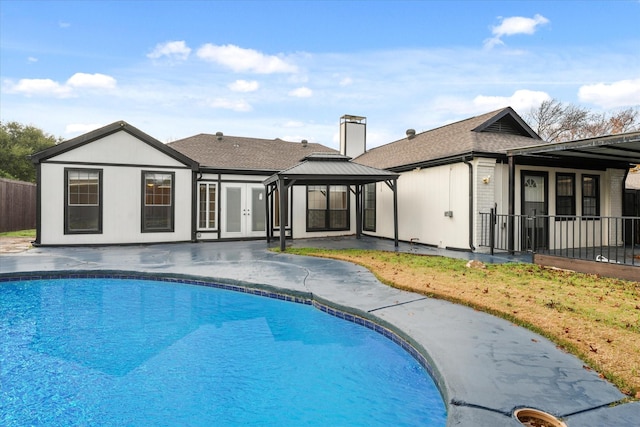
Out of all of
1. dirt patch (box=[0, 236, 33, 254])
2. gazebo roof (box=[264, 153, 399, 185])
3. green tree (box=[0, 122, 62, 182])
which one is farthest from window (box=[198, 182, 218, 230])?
green tree (box=[0, 122, 62, 182])

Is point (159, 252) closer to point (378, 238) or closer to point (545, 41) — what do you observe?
point (378, 238)

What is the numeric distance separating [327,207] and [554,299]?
10.1m

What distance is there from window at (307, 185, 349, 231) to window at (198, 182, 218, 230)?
143 inches

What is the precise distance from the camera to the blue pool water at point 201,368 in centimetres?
282

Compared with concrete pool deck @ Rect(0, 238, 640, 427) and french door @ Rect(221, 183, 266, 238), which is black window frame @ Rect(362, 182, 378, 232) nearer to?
french door @ Rect(221, 183, 266, 238)

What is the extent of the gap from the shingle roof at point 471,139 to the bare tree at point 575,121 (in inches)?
616

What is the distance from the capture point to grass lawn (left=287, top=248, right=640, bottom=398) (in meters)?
3.20

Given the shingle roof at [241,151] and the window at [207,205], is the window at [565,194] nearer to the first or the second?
the shingle roof at [241,151]

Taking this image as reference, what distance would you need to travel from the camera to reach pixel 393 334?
13.4ft

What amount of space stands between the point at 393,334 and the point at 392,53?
13.2 meters

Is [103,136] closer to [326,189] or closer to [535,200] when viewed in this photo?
[326,189]

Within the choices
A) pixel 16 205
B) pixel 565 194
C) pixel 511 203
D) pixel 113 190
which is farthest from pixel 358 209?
pixel 16 205

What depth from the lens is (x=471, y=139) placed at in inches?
409

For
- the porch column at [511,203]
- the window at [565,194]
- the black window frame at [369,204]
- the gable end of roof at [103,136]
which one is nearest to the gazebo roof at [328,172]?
the black window frame at [369,204]
